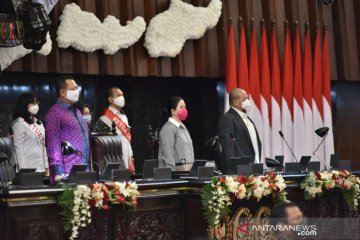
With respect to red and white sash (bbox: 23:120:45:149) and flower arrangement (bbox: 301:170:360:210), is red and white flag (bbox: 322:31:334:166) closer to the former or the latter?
flower arrangement (bbox: 301:170:360:210)

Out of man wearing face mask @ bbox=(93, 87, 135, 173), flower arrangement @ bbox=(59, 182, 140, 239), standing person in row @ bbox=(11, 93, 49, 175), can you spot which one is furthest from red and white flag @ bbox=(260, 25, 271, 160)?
flower arrangement @ bbox=(59, 182, 140, 239)

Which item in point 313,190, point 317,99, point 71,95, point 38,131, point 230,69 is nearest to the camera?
point 71,95

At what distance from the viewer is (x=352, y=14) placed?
9828 mm

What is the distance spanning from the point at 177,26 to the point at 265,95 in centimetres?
131

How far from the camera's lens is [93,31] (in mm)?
7586

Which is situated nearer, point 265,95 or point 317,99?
point 265,95

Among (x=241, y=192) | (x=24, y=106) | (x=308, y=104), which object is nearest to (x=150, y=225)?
(x=241, y=192)

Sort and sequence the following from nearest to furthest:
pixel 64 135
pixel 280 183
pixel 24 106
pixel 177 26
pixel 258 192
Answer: pixel 258 192 → pixel 280 183 → pixel 64 135 → pixel 24 106 → pixel 177 26

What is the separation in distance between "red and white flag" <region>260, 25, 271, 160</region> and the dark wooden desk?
3158 mm

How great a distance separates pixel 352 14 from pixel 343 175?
4383mm

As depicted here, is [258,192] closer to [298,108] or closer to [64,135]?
[64,135]

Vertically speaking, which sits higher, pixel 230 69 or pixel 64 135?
pixel 230 69

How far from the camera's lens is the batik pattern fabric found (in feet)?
16.8

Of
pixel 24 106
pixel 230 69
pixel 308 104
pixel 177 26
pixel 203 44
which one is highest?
pixel 177 26
